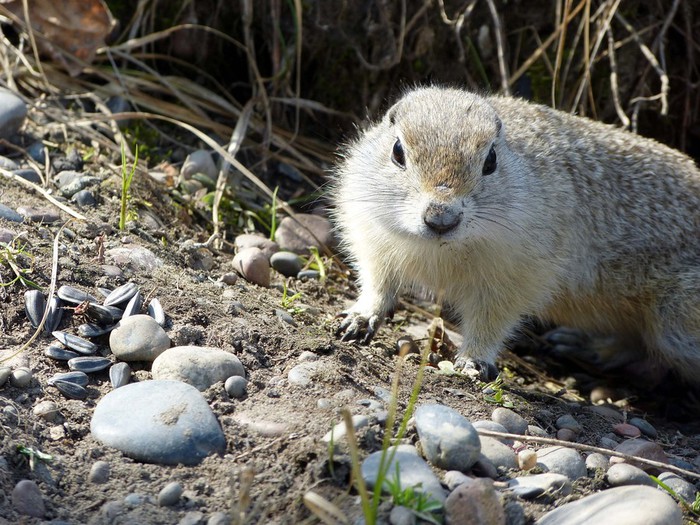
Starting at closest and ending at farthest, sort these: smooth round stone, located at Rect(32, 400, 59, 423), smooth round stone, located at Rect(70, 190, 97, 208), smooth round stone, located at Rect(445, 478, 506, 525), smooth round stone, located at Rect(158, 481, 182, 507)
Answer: smooth round stone, located at Rect(445, 478, 506, 525) < smooth round stone, located at Rect(158, 481, 182, 507) < smooth round stone, located at Rect(32, 400, 59, 423) < smooth round stone, located at Rect(70, 190, 97, 208)

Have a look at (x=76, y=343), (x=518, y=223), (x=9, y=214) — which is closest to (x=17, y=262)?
(x=9, y=214)

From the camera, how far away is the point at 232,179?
20.4ft

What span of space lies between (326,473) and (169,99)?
4.40 meters

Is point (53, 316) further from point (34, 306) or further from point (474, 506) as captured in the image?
point (474, 506)

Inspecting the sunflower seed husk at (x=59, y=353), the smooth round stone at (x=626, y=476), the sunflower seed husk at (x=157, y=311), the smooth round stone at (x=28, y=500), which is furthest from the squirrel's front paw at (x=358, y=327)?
the smooth round stone at (x=28, y=500)

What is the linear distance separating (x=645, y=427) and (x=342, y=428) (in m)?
2.33

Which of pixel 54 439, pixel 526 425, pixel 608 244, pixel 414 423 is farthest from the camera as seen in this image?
pixel 608 244

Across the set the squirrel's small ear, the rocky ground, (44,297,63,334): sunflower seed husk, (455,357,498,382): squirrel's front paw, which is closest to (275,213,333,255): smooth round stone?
the rocky ground

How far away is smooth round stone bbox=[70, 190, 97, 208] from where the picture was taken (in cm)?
503

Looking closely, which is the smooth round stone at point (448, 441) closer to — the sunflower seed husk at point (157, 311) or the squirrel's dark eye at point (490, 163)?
the sunflower seed husk at point (157, 311)

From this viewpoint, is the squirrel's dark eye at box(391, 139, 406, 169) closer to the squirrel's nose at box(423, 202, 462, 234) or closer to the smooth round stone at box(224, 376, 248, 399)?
the squirrel's nose at box(423, 202, 462, 234)

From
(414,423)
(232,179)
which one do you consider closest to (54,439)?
(414,423)

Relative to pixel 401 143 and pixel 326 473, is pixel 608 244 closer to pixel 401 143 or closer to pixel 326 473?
pixel 401 143

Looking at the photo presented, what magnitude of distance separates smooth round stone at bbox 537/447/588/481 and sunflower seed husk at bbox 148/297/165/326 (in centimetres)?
193
